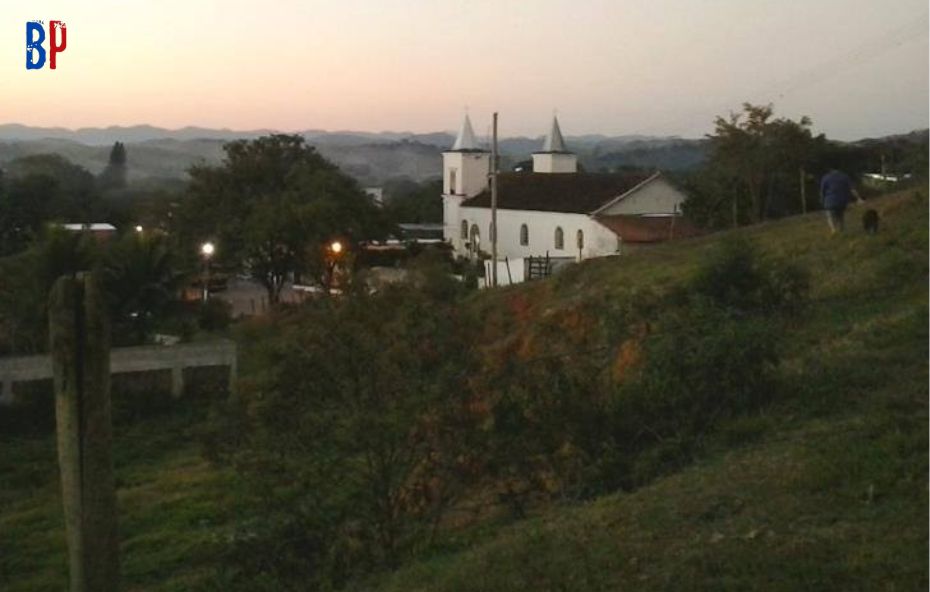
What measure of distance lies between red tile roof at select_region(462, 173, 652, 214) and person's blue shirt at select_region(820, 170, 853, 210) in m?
31.5

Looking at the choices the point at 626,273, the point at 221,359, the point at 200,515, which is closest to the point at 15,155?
the point at 221,359

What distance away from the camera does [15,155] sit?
48.3 meters

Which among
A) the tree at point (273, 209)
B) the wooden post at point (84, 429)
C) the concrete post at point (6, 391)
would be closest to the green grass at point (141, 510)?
the concrete post at point (6, 391)

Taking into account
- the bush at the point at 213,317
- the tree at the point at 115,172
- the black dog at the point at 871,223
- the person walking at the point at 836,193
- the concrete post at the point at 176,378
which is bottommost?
the concrete post at the point at 176,378

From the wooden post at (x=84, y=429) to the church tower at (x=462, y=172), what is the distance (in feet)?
181

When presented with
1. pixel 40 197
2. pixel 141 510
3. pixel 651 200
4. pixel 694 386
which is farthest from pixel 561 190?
pixel 694 386

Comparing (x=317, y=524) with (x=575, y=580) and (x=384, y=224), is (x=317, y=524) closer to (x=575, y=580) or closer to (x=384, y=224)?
(x=575, y=580)

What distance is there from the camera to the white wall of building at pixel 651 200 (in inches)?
1857

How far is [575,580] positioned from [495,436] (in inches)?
101

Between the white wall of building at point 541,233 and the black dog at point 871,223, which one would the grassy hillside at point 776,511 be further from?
the white wall of building at point 541,233

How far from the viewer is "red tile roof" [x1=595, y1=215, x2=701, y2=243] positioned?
124ft

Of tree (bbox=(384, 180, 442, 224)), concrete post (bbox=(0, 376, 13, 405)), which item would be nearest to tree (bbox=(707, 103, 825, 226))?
concrete post (bbox=(0, 376, 13, 405))

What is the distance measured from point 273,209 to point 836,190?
24181 millimetres

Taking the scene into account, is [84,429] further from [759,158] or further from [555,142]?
[555,142]
